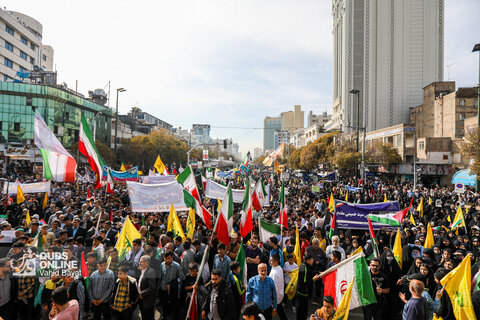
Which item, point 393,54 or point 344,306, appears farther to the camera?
point 393,54

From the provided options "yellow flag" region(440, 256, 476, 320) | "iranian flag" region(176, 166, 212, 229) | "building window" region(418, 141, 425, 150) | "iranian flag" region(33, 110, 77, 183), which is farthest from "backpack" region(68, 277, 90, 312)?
"building window" region(418, 141, 425, 150)

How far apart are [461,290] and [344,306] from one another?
5.39 ft

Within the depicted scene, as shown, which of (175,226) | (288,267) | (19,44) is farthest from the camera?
(19,44)

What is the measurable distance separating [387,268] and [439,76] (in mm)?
73030

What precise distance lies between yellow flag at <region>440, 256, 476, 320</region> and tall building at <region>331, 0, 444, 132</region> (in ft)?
213

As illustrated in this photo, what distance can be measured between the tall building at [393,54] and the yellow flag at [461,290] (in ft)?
213

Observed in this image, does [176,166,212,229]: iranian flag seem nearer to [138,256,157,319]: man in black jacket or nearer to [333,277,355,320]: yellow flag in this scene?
[138,256,157,319]: man in black jacket

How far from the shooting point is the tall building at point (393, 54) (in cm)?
6500

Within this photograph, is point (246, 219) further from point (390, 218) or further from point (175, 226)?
point (390, 218)

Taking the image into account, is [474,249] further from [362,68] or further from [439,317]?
[362,68]

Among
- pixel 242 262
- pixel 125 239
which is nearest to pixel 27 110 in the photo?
pixel 125 239

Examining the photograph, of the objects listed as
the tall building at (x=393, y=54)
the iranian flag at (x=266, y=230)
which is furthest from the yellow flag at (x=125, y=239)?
the tall building at (x=393, y=54)

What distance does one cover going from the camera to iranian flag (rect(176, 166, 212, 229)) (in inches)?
369

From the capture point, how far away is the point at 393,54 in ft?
217
